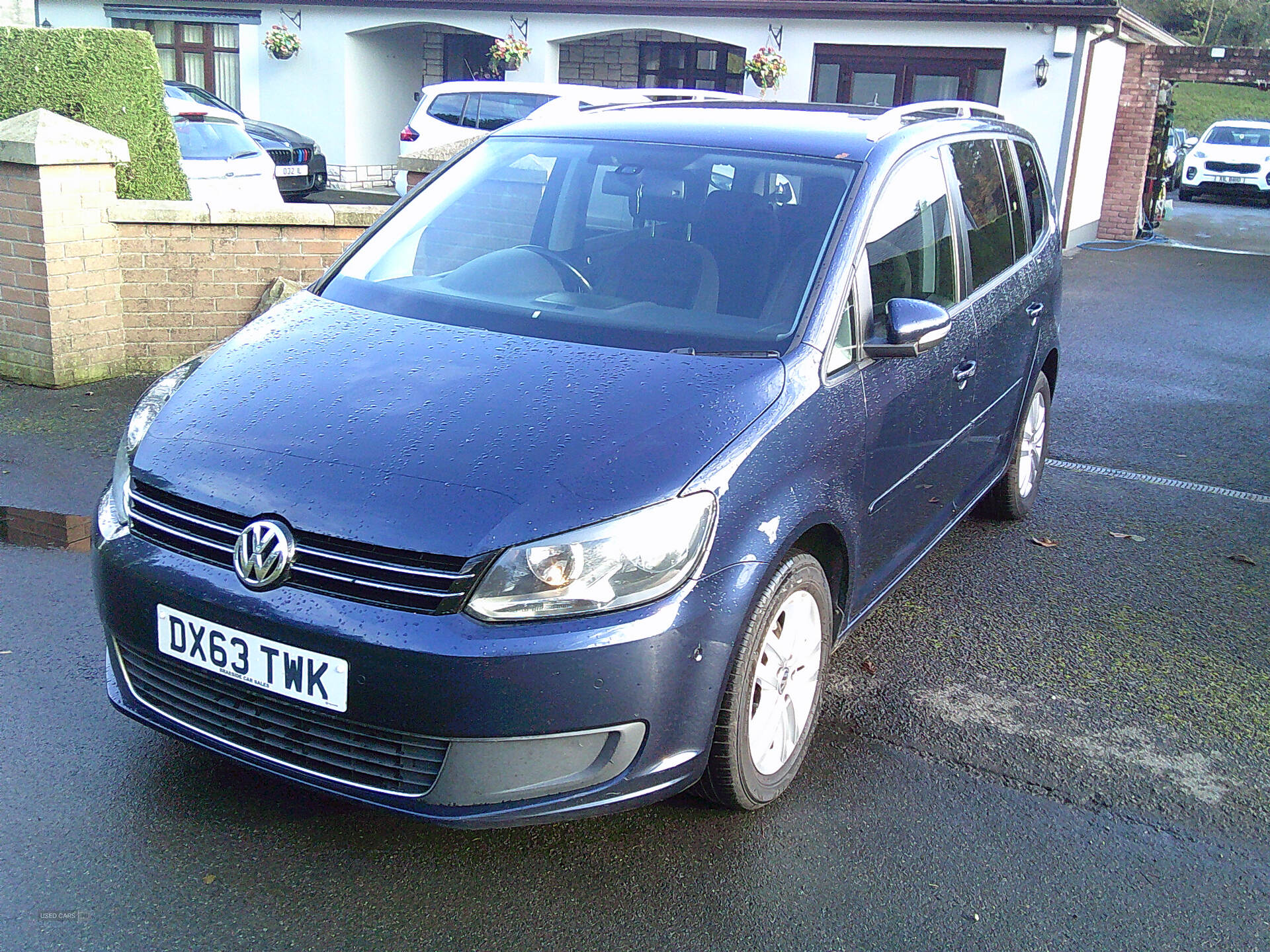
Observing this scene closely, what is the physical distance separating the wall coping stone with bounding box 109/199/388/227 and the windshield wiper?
4262mm

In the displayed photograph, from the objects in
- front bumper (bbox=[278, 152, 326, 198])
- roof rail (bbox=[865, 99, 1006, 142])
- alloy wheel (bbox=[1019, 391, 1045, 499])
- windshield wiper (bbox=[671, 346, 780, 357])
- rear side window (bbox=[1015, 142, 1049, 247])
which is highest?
roof rail (bbox=[865, 99, 1006, 142])

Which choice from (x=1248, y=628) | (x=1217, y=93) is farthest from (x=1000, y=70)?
(x=1217, y=93)

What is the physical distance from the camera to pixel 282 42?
2209 cm

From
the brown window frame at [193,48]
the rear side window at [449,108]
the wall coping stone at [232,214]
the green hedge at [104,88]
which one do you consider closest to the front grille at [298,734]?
the wall coping stone at [232,214]

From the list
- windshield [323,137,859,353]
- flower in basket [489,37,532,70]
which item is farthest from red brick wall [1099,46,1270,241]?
windshield [323,137,859,353]

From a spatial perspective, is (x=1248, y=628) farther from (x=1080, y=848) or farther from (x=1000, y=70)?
(x=1000, y=70)

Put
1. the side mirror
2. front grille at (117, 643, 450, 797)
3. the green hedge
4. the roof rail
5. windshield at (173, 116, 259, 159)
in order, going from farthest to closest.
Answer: windshield at (173, 116, 259, 159), the green hedge, the roof rail, the side mirror, front grille at (117, 643, 450, 797)

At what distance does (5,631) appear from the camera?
3973 mm

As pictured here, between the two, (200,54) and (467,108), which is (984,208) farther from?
(200,54)

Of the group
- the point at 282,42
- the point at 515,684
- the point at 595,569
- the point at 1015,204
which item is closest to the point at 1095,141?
Answer: the point at 282,42

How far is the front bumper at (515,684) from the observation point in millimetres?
2498

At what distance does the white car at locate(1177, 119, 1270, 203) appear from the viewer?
2816 cm

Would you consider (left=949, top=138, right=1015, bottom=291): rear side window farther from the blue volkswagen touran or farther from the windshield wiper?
the windshield wiper

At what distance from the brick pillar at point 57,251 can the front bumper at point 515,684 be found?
188 inches
